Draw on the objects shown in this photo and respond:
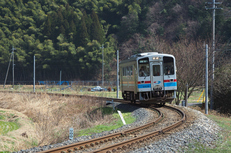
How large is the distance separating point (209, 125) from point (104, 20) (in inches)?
3036

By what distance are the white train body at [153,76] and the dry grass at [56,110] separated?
281 centimetres

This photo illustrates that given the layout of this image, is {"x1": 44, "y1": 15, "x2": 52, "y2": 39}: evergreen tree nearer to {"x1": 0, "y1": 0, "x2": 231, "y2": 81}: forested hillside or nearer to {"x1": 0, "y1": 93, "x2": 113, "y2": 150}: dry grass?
{"x1": 0, "y1": 0, "x2": 231, "y2": 81}: forested hillside

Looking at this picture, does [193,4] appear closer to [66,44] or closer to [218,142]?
[66,44]

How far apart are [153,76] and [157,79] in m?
0.32

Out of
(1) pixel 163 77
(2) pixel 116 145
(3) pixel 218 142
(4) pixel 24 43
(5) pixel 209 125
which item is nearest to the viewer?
(2) pixel 116 145

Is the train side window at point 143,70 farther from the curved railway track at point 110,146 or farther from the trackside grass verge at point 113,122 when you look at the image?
the curved railway track at point 110,146

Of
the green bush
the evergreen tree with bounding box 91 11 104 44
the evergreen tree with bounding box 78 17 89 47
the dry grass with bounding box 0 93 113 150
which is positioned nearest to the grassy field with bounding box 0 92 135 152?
the dry grass with bounding box 0 93 113 150

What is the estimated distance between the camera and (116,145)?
27.7ft

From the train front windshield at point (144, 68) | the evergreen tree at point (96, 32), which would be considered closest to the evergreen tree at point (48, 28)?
the evergreen tree at point (96, 32)

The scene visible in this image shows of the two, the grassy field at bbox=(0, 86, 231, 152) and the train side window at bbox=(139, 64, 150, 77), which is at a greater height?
the train side window at bbox=(139, 64, 150, 77)

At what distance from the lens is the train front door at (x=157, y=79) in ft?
55.6

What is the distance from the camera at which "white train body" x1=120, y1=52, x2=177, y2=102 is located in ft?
55.2

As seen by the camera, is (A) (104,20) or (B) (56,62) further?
(A) (104,20)

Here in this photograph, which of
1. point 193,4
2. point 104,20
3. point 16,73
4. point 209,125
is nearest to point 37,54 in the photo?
point 16,73
